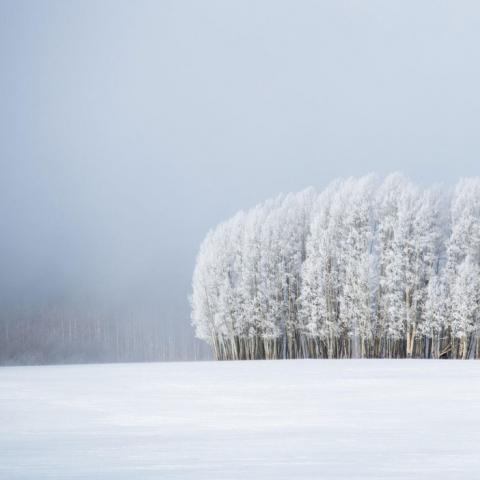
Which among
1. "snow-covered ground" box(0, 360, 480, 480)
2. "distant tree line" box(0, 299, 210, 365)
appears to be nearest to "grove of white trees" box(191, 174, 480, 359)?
"distant tree line" box(0, 299, 210, 365)

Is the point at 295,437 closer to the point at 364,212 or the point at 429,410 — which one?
the point at 429,410

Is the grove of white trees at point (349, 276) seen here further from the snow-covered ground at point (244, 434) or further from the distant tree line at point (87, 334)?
the snow-covered ground at point (244, 434)

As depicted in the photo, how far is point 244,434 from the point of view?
35.2 feet

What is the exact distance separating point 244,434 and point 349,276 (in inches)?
1496

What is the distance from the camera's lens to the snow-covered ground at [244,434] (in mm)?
8344

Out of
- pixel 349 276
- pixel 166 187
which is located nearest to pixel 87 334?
pixel 349 276

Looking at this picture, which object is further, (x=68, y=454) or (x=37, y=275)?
(x=37, y=275)

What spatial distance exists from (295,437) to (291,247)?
41.1 m

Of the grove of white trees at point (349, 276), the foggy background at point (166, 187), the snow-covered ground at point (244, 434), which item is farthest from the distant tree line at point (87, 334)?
the snow-covered ground at point (244, 434)

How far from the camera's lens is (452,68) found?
188 m

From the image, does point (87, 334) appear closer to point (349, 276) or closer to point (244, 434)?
point (349, 276)

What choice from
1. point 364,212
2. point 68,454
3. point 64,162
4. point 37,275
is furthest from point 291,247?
point 64,162

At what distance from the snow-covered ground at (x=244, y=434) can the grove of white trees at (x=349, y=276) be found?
28692mm

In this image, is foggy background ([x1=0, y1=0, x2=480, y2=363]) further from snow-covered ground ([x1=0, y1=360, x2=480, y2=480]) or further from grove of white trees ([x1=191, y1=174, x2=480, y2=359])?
snow-covered ground ([x1=0, y1=360, x2=480, y2=480])
